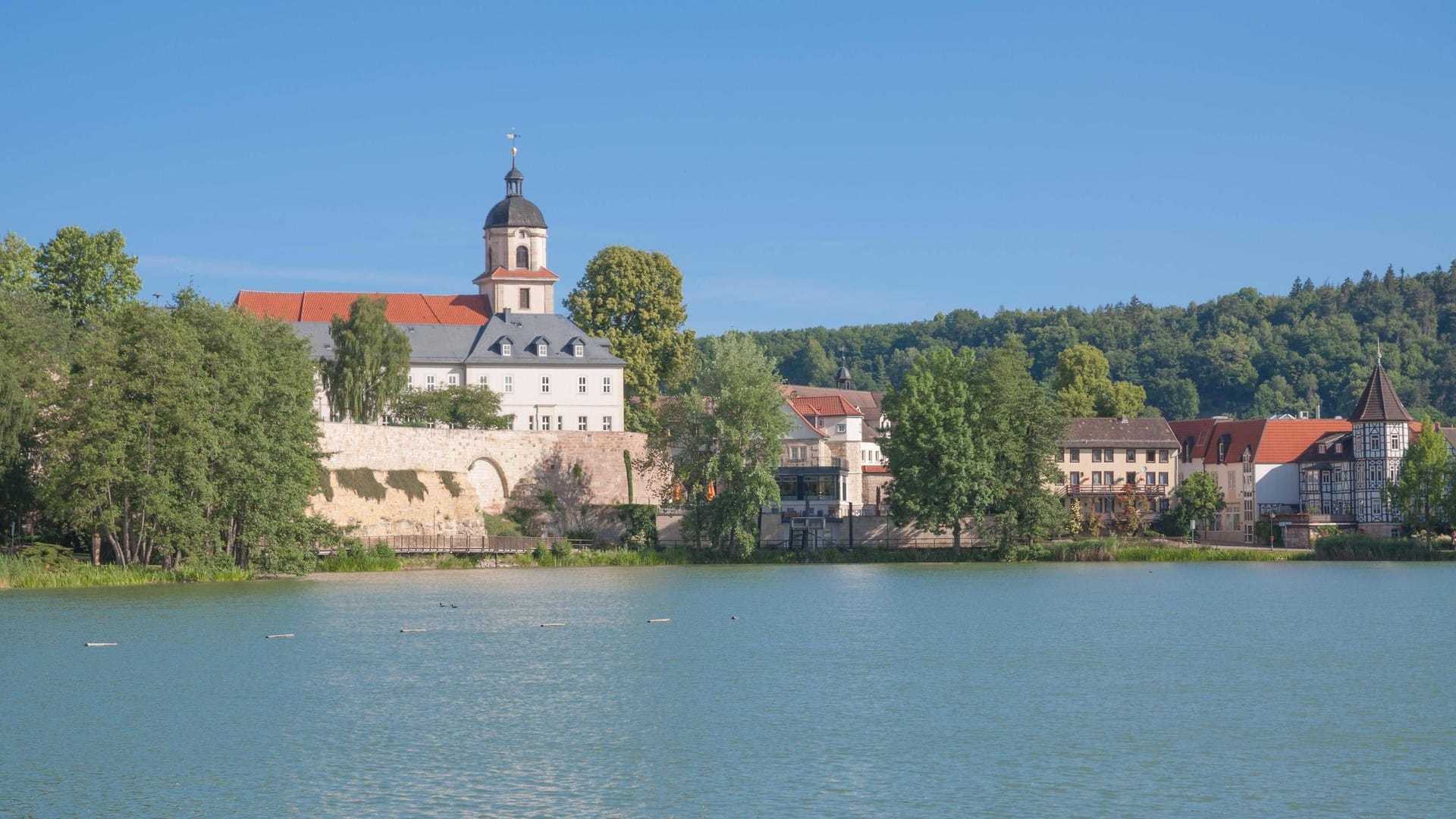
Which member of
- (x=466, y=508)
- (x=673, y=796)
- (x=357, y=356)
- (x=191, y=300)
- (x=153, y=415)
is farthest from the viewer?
(x=357, y=356)

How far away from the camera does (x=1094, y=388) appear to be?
107m

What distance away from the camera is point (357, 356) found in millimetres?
74688

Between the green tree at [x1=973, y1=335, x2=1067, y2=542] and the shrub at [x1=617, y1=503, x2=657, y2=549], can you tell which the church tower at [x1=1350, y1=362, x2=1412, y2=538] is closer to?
the green tree at [x1=973, y1=335, x2=1067, y2=542]

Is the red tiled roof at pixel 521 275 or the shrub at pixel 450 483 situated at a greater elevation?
the red tiled roof at pixel 521 275

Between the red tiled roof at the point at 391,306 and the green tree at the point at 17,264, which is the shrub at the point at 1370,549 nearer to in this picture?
the red tiled roof at the point at 391,306

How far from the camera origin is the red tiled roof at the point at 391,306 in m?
88.4

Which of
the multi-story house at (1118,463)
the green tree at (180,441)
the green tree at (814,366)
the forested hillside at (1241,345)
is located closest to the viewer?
the green tree at (180,441)

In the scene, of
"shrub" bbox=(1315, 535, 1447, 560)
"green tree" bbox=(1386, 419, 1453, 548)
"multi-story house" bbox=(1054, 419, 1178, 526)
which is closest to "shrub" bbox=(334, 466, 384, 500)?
"shrub" bbox=(1315, 535, 1447, 560)

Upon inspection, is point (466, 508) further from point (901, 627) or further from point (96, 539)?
point (901, 627)

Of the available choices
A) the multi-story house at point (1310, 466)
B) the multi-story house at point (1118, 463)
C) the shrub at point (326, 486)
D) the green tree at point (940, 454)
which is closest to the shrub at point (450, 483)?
the shrub at point (326, 486)

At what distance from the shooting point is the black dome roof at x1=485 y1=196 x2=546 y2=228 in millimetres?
91750

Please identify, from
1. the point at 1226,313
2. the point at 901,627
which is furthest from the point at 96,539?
the point at 1226,313

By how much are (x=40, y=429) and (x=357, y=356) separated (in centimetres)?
2430

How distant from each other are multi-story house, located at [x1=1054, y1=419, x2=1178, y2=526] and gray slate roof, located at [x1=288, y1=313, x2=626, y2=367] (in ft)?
85.5
